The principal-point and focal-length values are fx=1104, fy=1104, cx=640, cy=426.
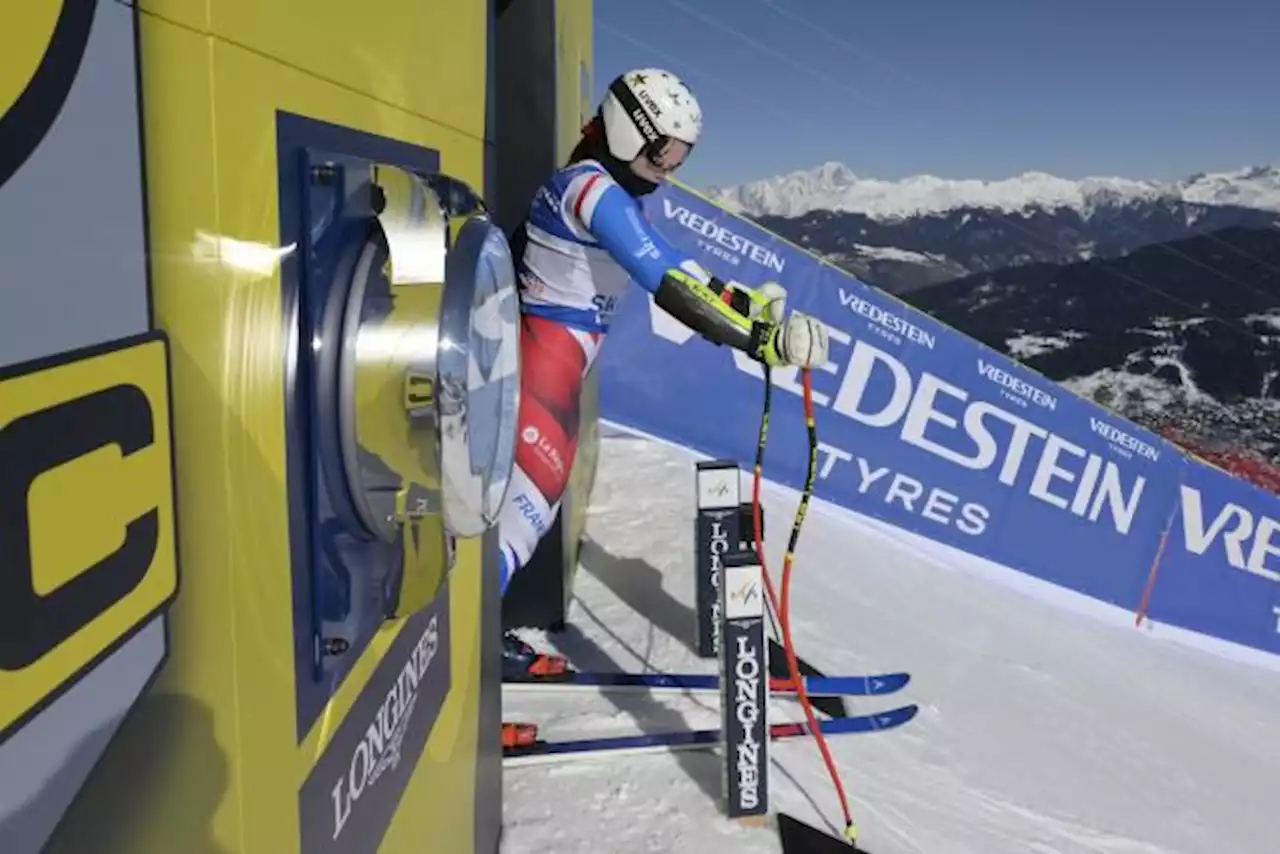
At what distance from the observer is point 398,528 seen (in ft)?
2.51

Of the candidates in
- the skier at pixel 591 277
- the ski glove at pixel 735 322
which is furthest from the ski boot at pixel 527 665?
the ski glove at pixel 735 322

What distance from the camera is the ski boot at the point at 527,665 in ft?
10.3

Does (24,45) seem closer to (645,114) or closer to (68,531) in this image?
(68,531)

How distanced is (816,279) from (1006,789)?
3.46 meters

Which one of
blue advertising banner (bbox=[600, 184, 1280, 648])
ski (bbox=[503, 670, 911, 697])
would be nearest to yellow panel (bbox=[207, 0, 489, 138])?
ski (bbox=[503, 670, 911, 697])

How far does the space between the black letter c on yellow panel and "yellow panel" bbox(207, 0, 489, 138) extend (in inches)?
10.3

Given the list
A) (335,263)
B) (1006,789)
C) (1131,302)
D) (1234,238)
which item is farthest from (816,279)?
(1234,238)

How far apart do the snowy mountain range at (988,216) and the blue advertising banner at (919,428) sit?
746 cm

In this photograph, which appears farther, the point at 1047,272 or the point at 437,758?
the point at 1047,272

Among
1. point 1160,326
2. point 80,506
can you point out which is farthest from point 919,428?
point 1160,326

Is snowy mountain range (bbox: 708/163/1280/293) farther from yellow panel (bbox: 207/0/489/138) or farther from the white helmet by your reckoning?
yellow panel (bbox: 207/0/489/138)

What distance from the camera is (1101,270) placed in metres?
13.5

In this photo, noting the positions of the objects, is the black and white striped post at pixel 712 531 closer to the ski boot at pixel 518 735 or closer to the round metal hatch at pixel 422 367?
the ski boot at pixel 518 735

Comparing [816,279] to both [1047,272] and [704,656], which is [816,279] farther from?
[1047,272]
